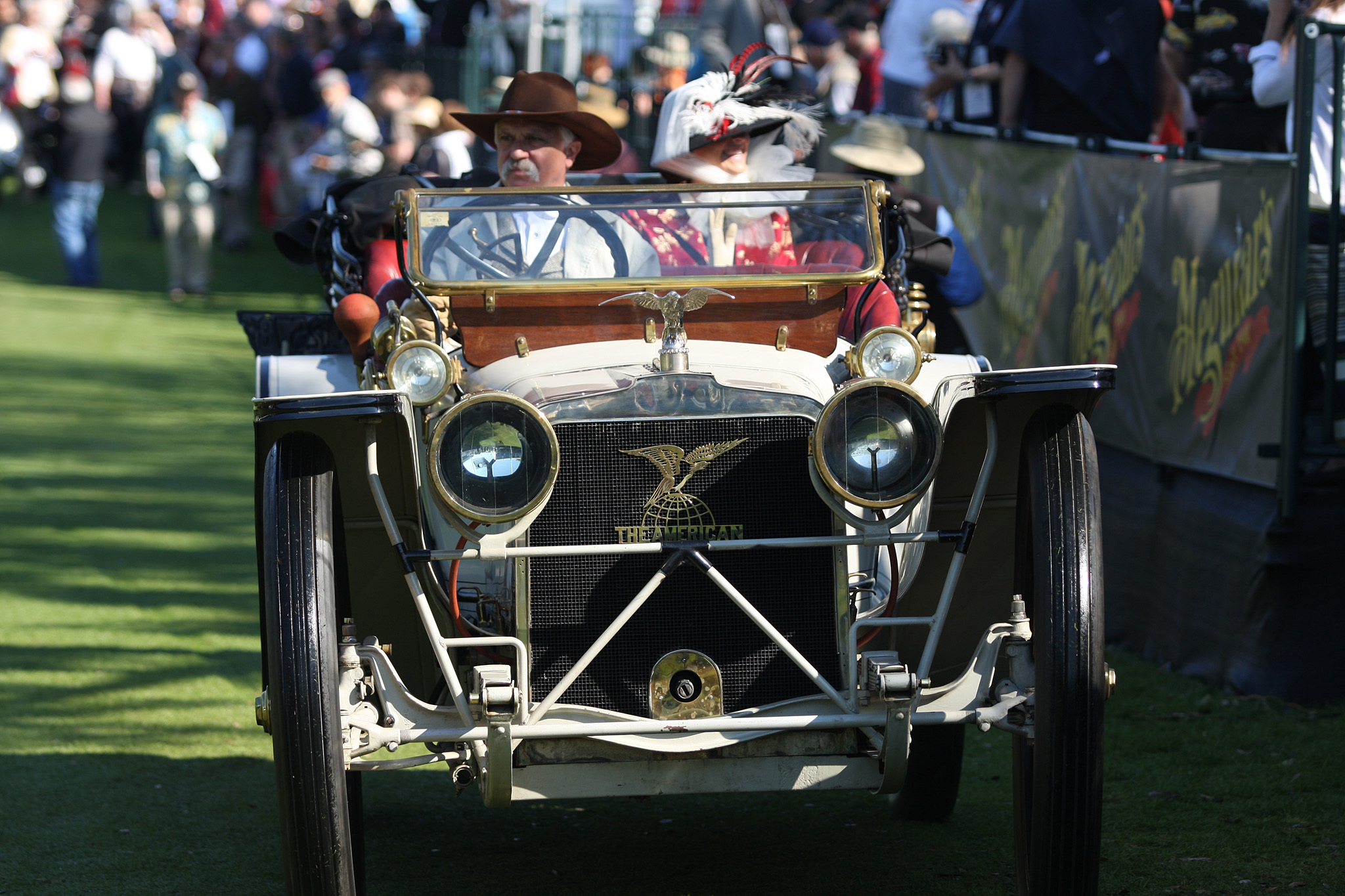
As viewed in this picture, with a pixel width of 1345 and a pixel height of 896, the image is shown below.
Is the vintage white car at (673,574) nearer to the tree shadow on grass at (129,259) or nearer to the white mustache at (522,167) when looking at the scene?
the white mustache at (522,167)

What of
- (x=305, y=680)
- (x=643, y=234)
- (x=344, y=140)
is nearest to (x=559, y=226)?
(x=643, y=234)

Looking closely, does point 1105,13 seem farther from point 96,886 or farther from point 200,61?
point 200,61

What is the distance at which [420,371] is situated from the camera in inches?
148

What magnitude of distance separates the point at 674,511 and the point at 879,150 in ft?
14.7

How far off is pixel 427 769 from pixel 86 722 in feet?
4.31

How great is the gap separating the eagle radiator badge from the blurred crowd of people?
224 centimetres

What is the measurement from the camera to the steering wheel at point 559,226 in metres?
4.32

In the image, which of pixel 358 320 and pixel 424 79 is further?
pixel 424 79

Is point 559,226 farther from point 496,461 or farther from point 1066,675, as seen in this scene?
point 1066,675

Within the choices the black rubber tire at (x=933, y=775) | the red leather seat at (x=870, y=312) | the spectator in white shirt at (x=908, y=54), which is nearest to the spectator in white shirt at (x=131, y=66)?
the spectator in white shirt at (x=908, y=54)

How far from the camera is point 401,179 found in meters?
5.80

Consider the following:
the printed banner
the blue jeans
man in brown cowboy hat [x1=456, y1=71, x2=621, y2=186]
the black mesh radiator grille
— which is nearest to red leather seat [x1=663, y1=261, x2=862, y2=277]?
the black mesh radiator grille

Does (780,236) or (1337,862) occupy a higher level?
(780,236)

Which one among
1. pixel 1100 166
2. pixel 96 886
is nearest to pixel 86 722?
pixel 96 886
